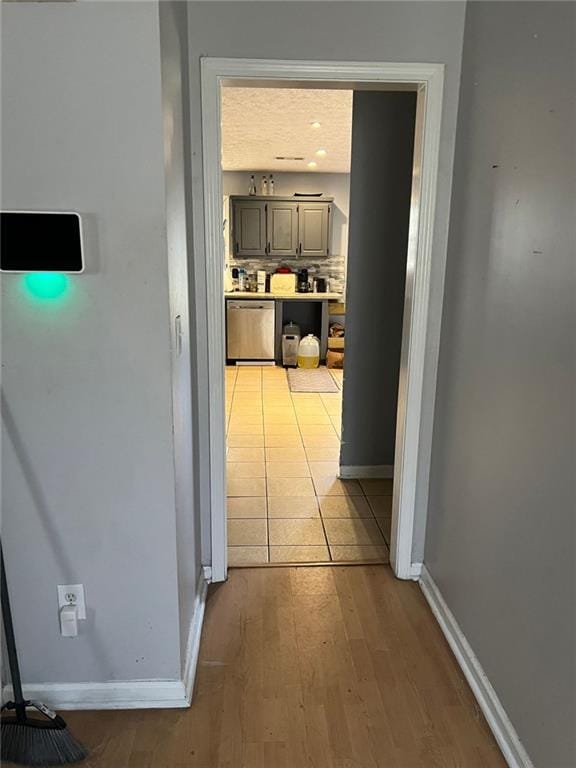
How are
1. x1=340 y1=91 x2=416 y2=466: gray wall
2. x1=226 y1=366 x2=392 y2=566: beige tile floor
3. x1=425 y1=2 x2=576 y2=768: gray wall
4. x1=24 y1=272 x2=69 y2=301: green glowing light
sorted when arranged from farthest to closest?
x1=340 y1=91 x2=416 y2=466: gray wall, x1=226 y1=366 x2=392 y2=566: beige tile floor, x1=24 y1=272 x2=69 y2=301: green glowing light, x1=425 y1=2 x2=576 y2=768: gray wall

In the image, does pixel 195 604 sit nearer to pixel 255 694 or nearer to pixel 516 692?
pixel 255 694

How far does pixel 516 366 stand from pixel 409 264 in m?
0.78

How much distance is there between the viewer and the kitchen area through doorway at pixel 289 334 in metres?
2.86

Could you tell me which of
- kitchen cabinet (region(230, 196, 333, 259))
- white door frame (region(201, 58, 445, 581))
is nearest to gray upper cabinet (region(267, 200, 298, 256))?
kitchen cabinet (region(230, 196, 333, 259))

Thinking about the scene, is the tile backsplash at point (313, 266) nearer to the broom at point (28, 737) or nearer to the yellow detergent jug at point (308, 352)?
the yellow detergent jug at point (308, 352)

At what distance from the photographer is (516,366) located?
→ 5.05 ft

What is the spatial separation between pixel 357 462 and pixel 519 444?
78.9 inches

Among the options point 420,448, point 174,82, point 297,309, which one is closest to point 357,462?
point 420,448

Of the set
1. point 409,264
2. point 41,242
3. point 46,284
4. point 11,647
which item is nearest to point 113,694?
point 11,647

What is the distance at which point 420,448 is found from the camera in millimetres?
2281

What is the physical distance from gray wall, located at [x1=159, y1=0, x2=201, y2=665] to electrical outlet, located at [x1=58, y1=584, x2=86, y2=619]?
11.1 inches

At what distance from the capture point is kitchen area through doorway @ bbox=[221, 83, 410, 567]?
286cm

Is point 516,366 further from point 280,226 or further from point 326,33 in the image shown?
point 280,226

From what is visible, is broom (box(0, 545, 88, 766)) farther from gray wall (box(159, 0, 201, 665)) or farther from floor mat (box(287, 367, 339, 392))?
floor mat (box(287, 367, 339, 392))
